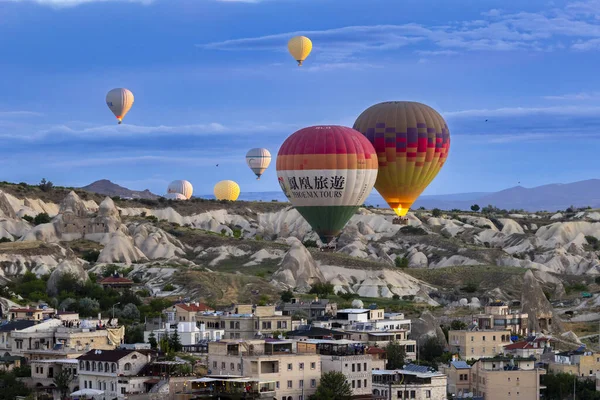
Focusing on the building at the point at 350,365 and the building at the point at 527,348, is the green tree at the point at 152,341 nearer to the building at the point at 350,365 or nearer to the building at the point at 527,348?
the building at the point at 350,365

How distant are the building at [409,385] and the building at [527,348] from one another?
15.9 m

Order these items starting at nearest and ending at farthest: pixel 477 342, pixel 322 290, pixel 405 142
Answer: pixel 405 142
pixel 477 342
pixel 322 290

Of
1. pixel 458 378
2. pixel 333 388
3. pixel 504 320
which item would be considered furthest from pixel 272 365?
pixel 504 320

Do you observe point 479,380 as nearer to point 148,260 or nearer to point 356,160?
point 356,160

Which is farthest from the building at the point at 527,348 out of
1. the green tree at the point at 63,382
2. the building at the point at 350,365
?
the green tree at the point at 63,382

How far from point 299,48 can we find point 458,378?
76.4 metres

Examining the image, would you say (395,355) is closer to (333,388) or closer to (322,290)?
(333,388)

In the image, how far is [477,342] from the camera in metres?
103

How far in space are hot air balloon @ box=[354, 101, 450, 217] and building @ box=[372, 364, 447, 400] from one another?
2030 cm

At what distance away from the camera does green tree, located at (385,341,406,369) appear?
90.1 metres

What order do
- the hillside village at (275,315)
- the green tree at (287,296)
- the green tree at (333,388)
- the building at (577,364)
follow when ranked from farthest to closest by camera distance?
the green tree at (287,296), the building at (577,364), the hillside village at (275,315), the green tree at (333,388)

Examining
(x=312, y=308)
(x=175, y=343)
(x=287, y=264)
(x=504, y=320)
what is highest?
(x=287, y=264)

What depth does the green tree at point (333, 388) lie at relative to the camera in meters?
73.9

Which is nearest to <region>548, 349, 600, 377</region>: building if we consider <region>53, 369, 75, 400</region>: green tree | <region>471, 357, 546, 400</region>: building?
<region>471, 357, 546, 400</region>: building
